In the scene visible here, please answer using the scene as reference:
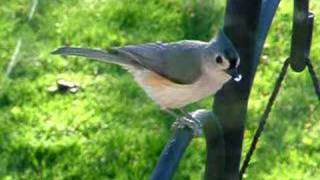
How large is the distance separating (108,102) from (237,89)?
245 centimetres

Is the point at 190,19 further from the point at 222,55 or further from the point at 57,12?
the point at 222,55

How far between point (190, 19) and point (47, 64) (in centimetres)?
91

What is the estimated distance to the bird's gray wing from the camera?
2143 millimetres

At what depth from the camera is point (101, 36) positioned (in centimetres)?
467

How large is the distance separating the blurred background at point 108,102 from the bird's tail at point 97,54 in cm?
175

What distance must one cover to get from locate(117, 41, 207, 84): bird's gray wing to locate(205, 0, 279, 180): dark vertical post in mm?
274

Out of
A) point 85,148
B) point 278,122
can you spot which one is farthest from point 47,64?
point 278,122

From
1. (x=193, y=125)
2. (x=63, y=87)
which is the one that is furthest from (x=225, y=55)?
(x=63, y=87)

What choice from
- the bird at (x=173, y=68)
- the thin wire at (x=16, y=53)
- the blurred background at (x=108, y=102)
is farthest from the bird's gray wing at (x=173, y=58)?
the thin wire at (x=16, y=53)

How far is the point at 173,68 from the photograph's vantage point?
222 centimetres

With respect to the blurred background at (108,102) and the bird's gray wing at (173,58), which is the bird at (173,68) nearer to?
the bird's gray wing at (173,58)

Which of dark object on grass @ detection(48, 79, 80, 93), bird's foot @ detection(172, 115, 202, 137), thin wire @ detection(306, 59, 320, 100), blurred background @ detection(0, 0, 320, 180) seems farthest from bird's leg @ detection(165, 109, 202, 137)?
dark object on grass @ detection(48, 79, 80, 93)

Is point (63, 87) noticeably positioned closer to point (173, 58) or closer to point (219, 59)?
point (173, 58)

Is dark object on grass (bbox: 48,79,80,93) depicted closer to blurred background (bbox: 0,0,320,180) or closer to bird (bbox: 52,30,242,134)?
blurred background (bbox: 0,0,320,180)
